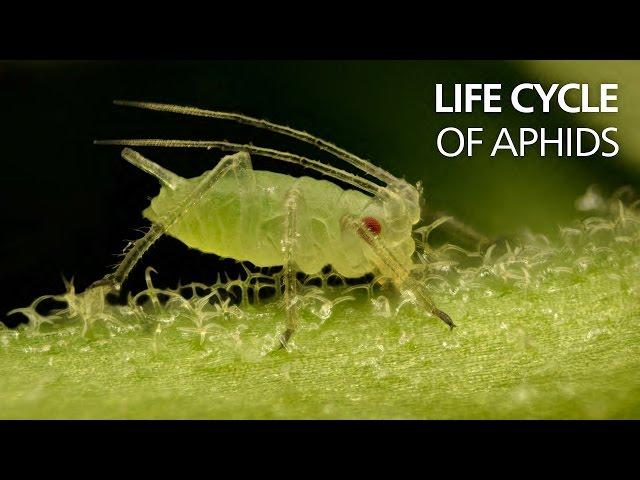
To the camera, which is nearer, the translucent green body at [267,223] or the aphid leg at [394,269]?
the aphid leg at [394,269]


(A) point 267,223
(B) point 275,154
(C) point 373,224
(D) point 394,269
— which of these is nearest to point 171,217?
(A) point 267,223

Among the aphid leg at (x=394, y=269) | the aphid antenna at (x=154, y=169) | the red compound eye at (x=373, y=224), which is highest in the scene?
the aphid antenna at (x=154, y=169)

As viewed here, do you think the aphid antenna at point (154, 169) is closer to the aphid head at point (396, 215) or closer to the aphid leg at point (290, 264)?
the aphid leg at point (290, 264)

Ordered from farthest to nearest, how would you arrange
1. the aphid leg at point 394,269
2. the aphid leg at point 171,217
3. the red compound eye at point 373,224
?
the red compound eye at point 373,224
the aphid leg at point 171,217
the aphid leg at point 394,269

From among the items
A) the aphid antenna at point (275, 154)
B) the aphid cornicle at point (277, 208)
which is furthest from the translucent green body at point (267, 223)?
the aphid antenna at point (275, 154)

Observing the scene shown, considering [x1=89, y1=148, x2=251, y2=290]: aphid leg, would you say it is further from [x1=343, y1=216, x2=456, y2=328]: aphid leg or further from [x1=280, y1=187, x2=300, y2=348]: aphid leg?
[x1=343, y1=216, x2=456, y2=328]: aphid leg

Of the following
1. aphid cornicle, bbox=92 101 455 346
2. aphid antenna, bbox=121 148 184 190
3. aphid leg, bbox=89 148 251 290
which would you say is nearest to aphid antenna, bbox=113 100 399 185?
aphid cornicle, bbox=92 101 455 346
